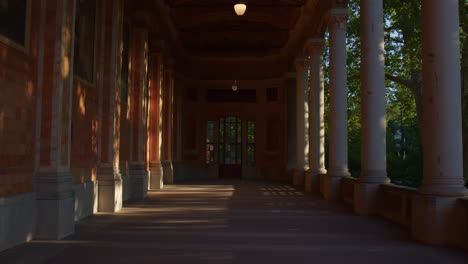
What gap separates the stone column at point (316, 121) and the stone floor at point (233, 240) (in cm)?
610

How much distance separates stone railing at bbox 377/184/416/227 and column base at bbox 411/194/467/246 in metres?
1.09

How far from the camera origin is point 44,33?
7531mm

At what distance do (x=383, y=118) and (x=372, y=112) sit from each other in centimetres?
30

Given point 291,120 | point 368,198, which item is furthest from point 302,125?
point 368,198

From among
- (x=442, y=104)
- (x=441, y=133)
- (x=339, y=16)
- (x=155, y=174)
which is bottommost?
(x=155, y=174)

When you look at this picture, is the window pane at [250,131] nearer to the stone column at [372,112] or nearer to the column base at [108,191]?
the column base at [108,191]

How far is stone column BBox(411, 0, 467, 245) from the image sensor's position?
6.71 meters

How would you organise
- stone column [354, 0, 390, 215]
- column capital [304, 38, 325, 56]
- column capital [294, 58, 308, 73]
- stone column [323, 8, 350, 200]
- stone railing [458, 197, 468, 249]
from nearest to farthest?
stone railing [458, 197, 468, 249] < stone column [354, 0, 390, 215] < stone column [323, 8, 350, 200] < column capital [304, 38, 325, 56] < column capital [294, 58, 308, 73]

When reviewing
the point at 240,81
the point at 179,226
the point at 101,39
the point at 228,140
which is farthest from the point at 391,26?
the point at 179,226

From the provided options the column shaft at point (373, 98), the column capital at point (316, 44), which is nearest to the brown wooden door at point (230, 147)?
the column capital at point (316, 44)

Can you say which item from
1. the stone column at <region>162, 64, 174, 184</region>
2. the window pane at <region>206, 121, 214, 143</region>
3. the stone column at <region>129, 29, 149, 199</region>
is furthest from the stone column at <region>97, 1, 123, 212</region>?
the window pane at <region>206, 121, 214, 143</region>

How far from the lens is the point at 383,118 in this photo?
1010 centimetres

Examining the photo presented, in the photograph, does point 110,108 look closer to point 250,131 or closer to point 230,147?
point 230,147

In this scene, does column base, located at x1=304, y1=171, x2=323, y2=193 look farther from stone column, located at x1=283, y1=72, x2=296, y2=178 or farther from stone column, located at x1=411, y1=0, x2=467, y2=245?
stone column, located at x1=411, y1=0, x2=467, y2=245
